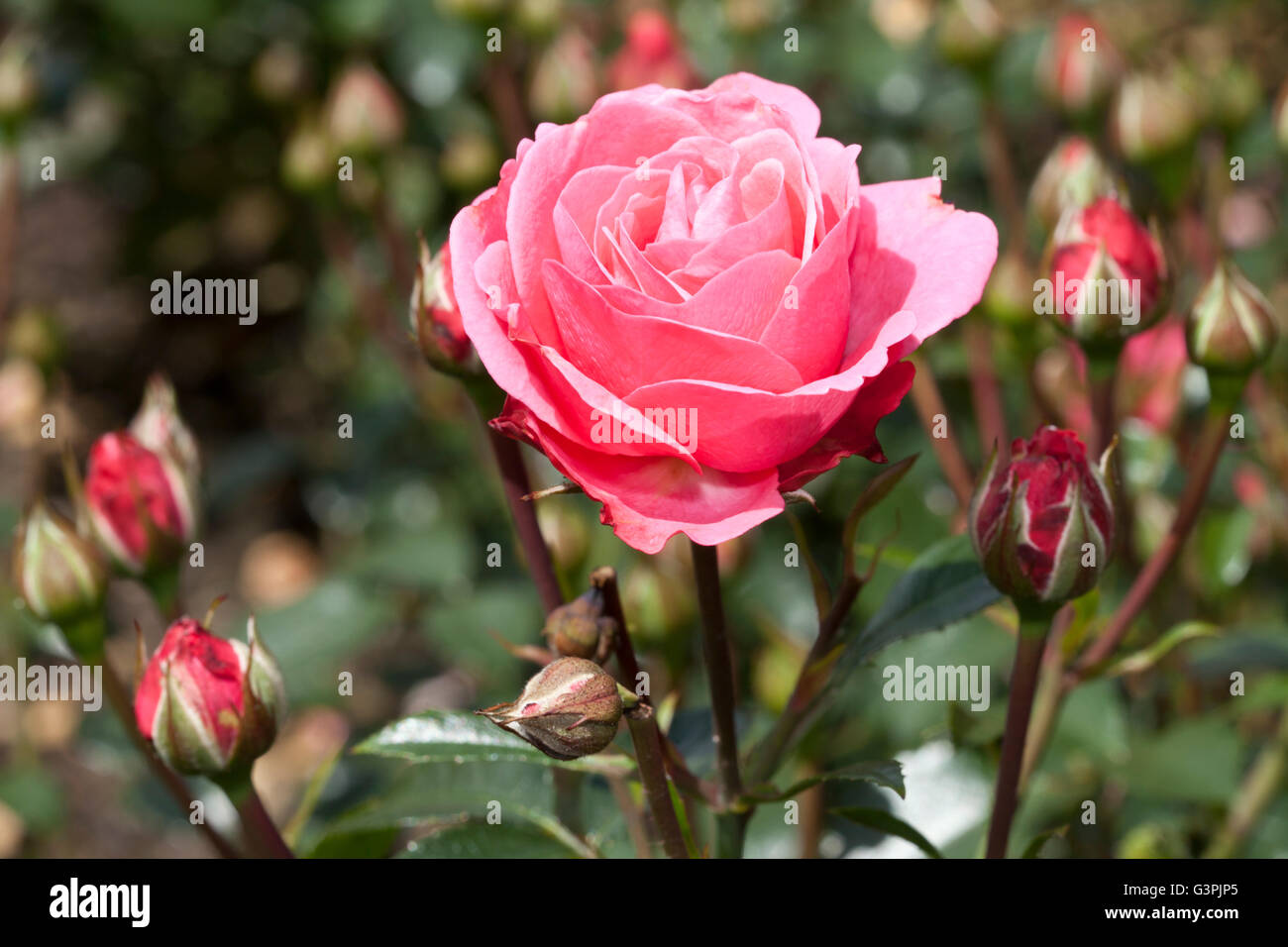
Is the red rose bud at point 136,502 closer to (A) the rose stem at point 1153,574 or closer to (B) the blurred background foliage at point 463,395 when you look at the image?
(B) the blurred background foliage at point 463,395

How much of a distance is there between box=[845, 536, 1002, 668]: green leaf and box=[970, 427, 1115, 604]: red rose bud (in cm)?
5

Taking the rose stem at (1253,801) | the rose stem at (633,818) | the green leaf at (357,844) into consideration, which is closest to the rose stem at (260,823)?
the green leaf at (357,844)

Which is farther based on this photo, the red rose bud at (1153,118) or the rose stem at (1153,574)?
the red rose bud at (1153,118)

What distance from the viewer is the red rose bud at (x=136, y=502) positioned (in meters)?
0.84

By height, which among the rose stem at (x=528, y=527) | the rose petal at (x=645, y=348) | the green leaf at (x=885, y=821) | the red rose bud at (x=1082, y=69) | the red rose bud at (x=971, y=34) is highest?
the red rose bud at (x=971, y=34)

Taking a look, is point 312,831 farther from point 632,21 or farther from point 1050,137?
point 1050,137

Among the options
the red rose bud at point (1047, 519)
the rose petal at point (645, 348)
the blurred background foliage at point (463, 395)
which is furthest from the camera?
the blurred background foliage at point (463, 395)

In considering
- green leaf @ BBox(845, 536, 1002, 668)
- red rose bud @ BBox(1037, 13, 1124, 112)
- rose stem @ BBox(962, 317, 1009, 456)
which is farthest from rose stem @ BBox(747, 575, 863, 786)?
red rose bud @ BBox(1037, 13, 1124, 112)

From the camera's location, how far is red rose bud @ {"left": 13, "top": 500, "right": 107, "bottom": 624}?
795 mm

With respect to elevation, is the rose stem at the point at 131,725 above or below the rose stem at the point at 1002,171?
below

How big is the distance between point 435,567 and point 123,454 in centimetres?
77

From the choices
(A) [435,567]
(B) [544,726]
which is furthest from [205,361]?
(B) [544,726]

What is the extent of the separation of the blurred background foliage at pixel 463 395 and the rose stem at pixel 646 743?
14 centimetres

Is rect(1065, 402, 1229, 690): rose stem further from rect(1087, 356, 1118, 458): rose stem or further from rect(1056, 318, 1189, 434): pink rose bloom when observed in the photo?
rect(1056, 318, 1189, 434): pink rose bloom
